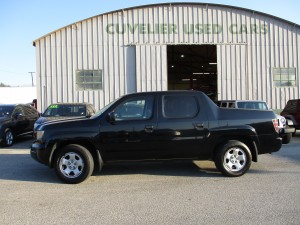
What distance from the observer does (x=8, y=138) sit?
41.9ft

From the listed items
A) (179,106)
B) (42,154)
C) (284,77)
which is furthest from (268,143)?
(284,77)

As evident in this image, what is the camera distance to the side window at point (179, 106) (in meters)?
7.20

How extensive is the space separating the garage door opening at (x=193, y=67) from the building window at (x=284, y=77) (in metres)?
5.33

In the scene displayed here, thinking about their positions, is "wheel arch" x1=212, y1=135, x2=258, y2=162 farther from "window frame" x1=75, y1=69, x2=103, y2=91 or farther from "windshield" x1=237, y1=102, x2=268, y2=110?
"window frame" x1=75, y1=69, x2=103, y2=91

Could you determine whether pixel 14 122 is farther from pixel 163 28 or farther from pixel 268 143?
pixel 268 143

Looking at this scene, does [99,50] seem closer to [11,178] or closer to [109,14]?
[109,14]

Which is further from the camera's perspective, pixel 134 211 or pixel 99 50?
pixel 99 50

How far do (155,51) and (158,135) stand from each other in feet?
A: 39.3

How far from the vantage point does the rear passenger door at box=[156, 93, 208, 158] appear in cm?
707

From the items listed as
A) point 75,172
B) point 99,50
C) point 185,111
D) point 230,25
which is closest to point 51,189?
point 75,172

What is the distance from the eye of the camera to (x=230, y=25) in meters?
18.8

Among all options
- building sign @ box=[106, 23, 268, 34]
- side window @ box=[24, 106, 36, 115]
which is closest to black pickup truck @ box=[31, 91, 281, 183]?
side window @ box=[24, 106, 36, 115]

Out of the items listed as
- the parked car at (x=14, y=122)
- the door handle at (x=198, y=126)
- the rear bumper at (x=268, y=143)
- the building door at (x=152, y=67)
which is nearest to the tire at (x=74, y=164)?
the door handle at (x=198, y=126)

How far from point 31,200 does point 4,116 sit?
8117 mm
